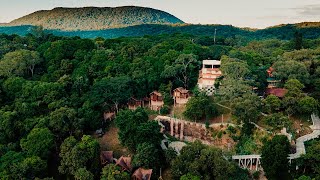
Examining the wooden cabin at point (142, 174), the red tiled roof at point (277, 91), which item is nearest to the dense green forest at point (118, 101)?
the wooden cabin at point (142, 174)

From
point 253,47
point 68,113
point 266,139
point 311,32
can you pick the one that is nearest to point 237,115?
point 266,139

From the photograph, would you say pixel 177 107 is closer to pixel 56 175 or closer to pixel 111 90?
pixel 111 90

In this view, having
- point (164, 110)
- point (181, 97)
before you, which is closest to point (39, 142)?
point (164, 110)

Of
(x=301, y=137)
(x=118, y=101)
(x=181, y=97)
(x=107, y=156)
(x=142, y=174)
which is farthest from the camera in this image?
(x=181, y=97)

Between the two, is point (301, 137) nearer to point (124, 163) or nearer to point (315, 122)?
point (315, 122)

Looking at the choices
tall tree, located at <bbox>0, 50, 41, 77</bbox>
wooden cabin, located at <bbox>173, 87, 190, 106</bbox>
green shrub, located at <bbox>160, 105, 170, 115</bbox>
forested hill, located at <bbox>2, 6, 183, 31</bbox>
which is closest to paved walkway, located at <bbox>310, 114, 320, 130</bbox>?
wooden cabin, located at <bbox>173, 87, 190, 106</bbox>

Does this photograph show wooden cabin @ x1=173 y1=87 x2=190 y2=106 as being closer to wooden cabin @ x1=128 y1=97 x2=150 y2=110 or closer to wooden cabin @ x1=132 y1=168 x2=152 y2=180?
wooden cabin @ x1=128 y1=97 x2=150 y2=110

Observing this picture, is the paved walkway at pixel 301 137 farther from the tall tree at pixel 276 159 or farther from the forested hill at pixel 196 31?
the forested hill at pixel 196 31
